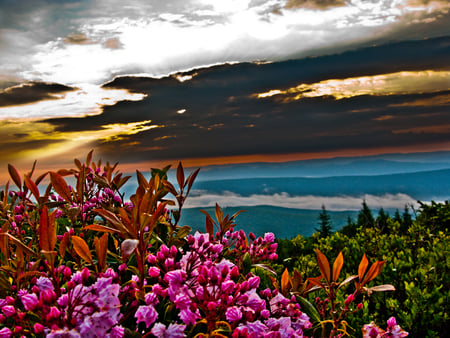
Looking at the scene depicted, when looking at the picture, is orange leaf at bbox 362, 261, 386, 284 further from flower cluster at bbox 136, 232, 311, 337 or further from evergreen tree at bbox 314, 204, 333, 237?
evergreen tree at bbox 314, 204, 333, 237

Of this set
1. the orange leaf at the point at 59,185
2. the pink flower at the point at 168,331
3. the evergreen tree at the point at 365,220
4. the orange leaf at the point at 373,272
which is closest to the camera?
the pink flower at the point at 168,331

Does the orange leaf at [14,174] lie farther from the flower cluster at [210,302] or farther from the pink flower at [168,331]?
the pink flower at [168,331]

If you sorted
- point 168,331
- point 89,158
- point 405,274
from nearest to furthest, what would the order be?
point 168,331
point 89,158
point 405,274

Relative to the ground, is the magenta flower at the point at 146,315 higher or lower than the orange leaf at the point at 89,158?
lower

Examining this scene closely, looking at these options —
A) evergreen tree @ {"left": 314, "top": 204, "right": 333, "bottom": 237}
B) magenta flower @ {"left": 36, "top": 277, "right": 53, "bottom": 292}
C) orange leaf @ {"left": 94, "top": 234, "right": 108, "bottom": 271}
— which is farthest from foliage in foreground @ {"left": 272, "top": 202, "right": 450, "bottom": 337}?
evergreen tree @ {"left": 314, "top": 204, "right": 333, "bottom": 237}

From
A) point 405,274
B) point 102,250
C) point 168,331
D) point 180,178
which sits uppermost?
point 180,178

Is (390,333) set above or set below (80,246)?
below

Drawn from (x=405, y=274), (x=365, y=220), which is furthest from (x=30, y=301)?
(x=365, y=220)

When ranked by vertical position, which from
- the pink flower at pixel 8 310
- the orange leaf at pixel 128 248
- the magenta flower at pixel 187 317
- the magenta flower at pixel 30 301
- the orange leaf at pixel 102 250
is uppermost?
the orange leaf at pixel 128 248

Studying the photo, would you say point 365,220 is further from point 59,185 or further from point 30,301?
point 30,301

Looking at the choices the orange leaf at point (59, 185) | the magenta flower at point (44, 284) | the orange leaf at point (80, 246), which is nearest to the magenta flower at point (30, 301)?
the magenta flower at point (44, 284)

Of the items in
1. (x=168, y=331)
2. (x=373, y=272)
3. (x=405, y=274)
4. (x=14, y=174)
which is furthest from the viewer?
(x=405, y=274)

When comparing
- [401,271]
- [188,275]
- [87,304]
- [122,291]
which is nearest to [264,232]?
[188,275]

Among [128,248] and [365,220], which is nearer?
[128,248]
